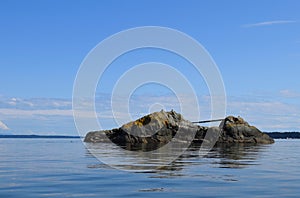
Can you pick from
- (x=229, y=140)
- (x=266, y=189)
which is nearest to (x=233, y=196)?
(x=266, y=189)

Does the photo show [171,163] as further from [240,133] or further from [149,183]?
[240,133]

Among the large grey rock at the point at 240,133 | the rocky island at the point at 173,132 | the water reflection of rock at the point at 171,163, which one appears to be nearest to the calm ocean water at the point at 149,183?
the water reflection of rock at the point at 171,163

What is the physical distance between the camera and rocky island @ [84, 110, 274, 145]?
94.8 metres

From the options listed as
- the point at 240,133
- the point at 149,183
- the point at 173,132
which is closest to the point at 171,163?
the point at 149,183

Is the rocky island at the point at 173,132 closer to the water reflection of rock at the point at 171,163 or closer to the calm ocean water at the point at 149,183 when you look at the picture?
the water reflection of rock at the point at 171,163

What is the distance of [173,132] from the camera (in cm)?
9844

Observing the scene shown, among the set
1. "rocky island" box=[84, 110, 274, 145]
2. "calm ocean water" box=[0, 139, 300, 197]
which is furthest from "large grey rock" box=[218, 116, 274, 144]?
"calm ocean water" box=[0, 139, 300, 197]

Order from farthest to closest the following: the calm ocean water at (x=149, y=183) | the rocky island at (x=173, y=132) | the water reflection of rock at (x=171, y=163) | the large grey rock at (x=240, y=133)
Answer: the large grey rock at (x=240, y=133)
the rocky island at (x=173, y=132)
the water reflection of rock at (x=171, y=163)
the calm ocean water at (x=149, y=183)

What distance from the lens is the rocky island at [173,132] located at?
311 feet

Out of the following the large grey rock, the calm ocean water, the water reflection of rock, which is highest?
the large grey rock

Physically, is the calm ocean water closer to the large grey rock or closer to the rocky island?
the rocky island

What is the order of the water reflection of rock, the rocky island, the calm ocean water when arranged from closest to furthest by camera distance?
the calm ocean water, the water reflection of rock, the rocky island

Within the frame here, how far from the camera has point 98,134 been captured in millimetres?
104750

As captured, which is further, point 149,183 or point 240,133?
point 240,133
